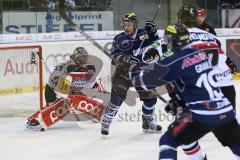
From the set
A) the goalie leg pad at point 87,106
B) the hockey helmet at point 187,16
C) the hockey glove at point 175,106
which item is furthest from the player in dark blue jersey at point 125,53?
Answer: the hockey glove at point 175,106

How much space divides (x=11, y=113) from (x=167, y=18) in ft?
15.2

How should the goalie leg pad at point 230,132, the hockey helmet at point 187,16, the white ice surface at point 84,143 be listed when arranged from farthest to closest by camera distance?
the white ice surface at point 84,143 < the hockey helmet at point 187,16 < the goalie leg pad at point 230,132

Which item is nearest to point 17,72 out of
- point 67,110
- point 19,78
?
point 19,78

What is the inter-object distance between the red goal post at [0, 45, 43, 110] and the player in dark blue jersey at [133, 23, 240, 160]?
4361mm

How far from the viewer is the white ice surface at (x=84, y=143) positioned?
15.3 ft

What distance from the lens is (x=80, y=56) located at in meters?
6.00

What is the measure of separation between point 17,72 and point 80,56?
2.01 m

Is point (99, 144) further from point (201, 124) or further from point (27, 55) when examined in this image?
point (27, 55)

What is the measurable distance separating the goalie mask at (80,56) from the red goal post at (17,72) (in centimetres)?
141

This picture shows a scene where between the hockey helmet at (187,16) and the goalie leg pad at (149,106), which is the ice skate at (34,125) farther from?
Answer: the hockey helmet at (187,16)

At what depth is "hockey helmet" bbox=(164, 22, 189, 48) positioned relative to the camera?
10.4 feet

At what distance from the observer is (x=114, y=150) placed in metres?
4.87

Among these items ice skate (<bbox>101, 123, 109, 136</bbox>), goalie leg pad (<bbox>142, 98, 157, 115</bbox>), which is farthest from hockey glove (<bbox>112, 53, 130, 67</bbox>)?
ice skate (<bbox>101, 123, 109, 136</bbox>)

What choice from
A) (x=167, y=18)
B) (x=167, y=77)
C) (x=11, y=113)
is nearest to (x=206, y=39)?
(x=167, y=77)
